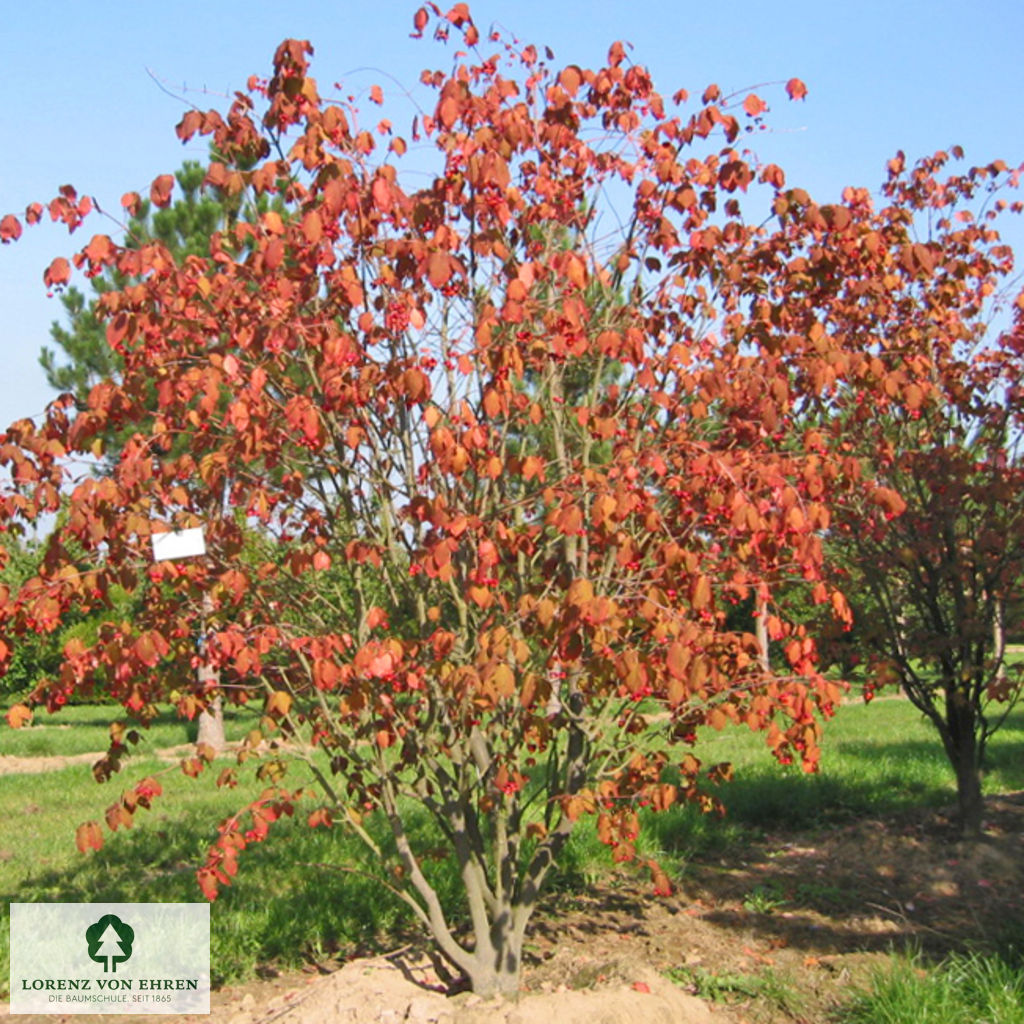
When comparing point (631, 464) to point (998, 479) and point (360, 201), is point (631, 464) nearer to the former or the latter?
point (360, 201)

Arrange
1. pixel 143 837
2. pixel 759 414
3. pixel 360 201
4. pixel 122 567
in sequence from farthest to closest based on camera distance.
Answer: pixel 143 837, pixel 759 414, pixel 360 201, pixel 122 567

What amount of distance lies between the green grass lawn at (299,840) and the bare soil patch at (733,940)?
253 millimetres

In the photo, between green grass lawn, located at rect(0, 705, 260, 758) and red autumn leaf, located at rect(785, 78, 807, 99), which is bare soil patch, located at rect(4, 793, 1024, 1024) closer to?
red autumn leaf, located at rect(785, 78, 807, 99)

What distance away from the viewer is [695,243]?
4.10 metres

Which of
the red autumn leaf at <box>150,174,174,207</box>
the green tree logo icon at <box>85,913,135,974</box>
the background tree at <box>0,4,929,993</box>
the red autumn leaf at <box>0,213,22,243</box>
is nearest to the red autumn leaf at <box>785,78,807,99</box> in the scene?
the background tree at <box>0,4,929,993</box>

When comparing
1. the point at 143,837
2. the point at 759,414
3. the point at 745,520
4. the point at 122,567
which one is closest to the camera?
the point at 745,520

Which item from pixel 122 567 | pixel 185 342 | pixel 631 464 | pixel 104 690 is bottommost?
pixel 104 690

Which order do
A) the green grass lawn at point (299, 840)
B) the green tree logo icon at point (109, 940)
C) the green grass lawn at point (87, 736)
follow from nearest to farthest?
the green tree logo icon at point (109, 940)
the green grass lawn at point (299, 840)
the green grass lawn at point (87, 736)

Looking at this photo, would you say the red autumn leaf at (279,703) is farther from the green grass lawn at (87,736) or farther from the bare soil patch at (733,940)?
the green grass lawn at (87,736)

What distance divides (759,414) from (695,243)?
706mm

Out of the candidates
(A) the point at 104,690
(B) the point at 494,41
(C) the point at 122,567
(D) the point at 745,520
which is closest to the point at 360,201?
(B) the point at 494,41

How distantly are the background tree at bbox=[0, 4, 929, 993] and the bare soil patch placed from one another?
33 cm

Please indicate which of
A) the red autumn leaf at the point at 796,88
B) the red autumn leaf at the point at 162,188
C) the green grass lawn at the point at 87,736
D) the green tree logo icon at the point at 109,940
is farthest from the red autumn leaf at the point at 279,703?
the green grass lawn at the point at 87,736

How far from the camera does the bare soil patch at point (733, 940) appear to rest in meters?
3.90
